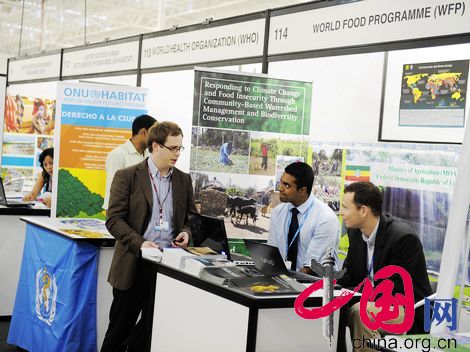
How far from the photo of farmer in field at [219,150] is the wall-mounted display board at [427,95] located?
1.18 meters

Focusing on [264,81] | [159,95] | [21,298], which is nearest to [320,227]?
[264,81]

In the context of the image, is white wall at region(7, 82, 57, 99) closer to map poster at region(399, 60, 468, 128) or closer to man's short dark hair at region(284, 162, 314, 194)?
map poster at region(399, 60, 468, 128)

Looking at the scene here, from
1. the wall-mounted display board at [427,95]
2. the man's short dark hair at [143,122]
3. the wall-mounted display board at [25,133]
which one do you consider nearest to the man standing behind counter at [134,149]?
the man's short dark hair at [143,122]

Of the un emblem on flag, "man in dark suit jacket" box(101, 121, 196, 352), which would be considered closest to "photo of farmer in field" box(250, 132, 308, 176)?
"man in dark suit jacket" box(101, 121, 196, 352)

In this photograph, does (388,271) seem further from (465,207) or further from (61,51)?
(61,51)

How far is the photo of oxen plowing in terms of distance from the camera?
4781 millimetres

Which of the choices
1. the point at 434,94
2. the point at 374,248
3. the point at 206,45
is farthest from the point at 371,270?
the point at 206,45

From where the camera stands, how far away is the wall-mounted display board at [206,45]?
4945 millimetres

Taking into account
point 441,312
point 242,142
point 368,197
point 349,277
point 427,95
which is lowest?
point 349,277

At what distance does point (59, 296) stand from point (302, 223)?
1.58 m

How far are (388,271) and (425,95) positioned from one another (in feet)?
7.11

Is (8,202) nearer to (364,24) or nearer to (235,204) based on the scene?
(235,204)

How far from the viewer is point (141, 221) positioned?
12.2 ft

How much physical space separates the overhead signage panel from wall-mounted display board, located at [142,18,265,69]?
27cm
